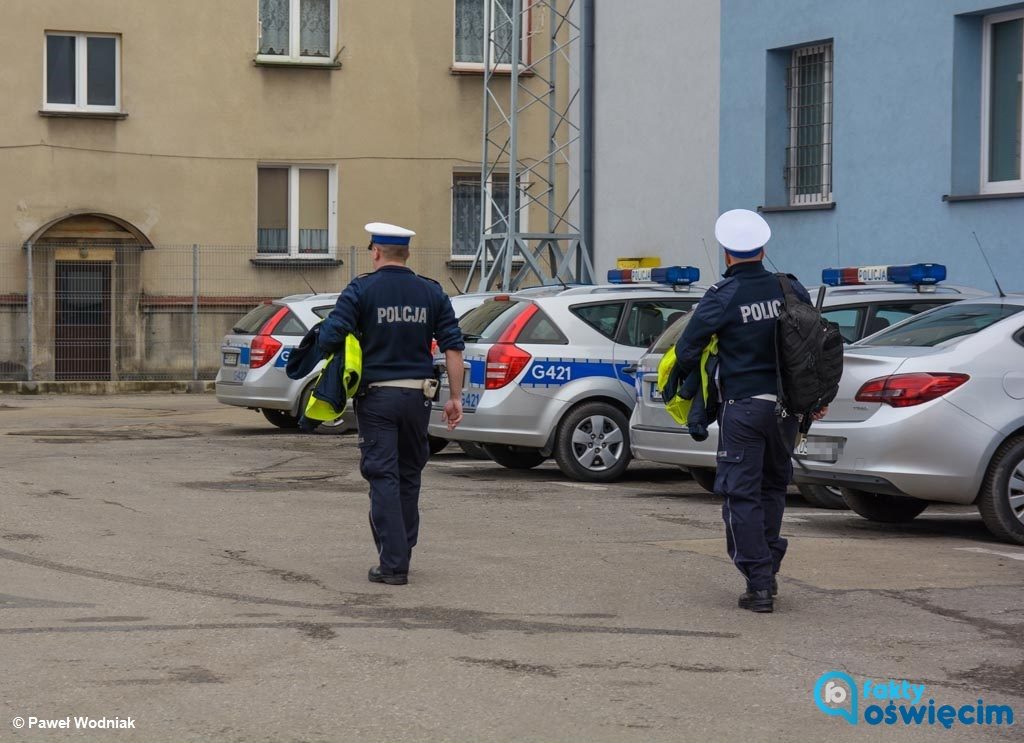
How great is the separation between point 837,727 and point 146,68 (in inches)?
954

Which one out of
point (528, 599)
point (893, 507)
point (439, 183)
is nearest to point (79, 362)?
point (439, 183)

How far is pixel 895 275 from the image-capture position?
12547 millimetres

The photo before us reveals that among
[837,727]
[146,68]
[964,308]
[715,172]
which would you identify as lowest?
[837,727]

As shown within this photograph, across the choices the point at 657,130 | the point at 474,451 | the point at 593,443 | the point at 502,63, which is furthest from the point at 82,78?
the point at 593,443

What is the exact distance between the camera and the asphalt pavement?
557 centimetres

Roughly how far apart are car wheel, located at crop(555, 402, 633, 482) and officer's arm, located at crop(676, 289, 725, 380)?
18.8 feet

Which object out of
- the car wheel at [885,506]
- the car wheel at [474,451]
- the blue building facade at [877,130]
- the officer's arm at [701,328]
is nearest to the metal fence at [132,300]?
the blue building facade at [877,130]

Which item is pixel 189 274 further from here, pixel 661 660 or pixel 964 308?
pixel 661 660

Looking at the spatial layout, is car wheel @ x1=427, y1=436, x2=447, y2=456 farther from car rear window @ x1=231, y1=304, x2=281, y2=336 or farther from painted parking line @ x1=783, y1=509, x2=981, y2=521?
painted parking line @ x1=783, y1=509, x2=981, y2=521

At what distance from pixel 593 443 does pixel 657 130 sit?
9.47 m

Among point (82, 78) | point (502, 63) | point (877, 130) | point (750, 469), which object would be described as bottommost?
point (750, 469)

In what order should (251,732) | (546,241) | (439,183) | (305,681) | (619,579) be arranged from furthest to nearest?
1. (439,183)
2. (546,241)
3. (619,579)
4. (305,681)
5. (251,732)

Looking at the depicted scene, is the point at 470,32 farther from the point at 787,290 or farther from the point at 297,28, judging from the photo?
the point at 787,290

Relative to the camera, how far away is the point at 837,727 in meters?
5.51
